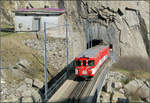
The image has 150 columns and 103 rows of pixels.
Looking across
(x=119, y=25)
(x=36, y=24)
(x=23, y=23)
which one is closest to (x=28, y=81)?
(x=36, y=24)

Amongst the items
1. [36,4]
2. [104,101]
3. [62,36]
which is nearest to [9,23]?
[36,4]

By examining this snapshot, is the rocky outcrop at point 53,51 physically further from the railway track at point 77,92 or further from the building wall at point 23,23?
the railway track at point 77,92

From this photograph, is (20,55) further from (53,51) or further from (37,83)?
(53,51)

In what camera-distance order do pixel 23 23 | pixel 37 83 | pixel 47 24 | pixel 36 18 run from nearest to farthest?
pixel 37 83, pixel 47 24, pixel 36 18, pixel 23 23

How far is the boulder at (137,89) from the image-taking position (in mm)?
27984

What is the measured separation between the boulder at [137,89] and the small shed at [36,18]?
46.3 ft

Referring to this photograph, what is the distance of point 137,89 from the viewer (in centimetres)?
2873

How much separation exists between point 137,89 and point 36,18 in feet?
60.2

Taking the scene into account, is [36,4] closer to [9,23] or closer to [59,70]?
[9,23]

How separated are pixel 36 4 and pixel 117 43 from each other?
22.6 m

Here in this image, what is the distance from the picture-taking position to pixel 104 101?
23734 millimetres

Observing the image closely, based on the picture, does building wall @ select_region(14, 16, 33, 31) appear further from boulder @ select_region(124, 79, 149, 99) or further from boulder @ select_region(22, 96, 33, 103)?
boulder @ select_region(124, 79, 149, 99)

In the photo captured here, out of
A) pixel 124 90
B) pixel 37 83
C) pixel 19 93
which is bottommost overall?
pixel 124 90

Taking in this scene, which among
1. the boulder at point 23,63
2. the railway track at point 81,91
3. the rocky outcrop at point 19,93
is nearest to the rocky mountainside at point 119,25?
the boulder at point 23,63
